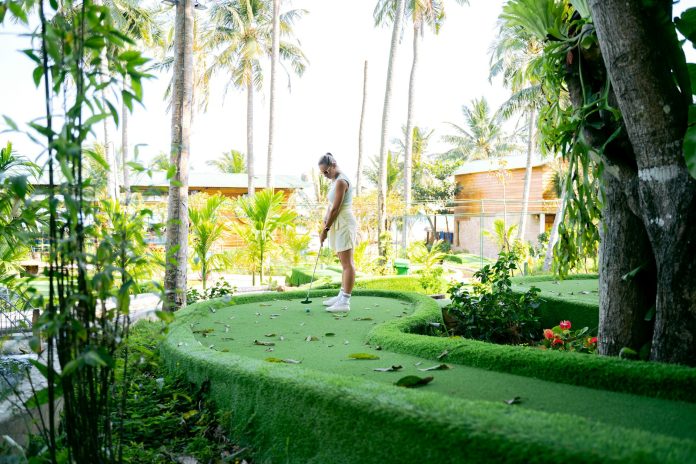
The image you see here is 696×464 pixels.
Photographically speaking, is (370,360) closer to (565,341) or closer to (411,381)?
(411,381)

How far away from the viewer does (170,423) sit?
3814 millimetres

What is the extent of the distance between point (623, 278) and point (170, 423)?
10.5 feet

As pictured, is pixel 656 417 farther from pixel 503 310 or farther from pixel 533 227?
pixel 533 227

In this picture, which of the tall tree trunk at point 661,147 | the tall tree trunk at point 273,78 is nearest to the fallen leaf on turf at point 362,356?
the tall tree trunk at point 661,147

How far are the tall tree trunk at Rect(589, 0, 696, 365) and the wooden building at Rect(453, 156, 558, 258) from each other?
82.5 feet

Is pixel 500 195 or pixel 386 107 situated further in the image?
pixel 500 195

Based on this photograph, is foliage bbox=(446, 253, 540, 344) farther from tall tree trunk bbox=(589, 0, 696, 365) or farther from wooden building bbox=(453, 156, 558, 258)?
wooden building bbox=(453, 156, 558, 258)

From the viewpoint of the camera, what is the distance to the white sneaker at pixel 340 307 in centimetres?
634

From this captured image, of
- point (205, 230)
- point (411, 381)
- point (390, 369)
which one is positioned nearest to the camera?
point (411, 381)

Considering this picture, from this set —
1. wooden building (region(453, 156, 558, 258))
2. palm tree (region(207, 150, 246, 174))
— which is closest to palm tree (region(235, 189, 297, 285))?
wooden building (region(453, 156, 558, 258))

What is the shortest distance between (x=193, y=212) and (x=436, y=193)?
2922cm

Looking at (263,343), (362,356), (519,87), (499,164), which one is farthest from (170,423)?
(499,164)

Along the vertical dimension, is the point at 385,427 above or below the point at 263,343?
above

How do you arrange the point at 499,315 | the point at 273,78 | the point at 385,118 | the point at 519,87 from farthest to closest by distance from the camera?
the point at 519,87
the point at 273,78
the point at 385,118
the point at 499,315
